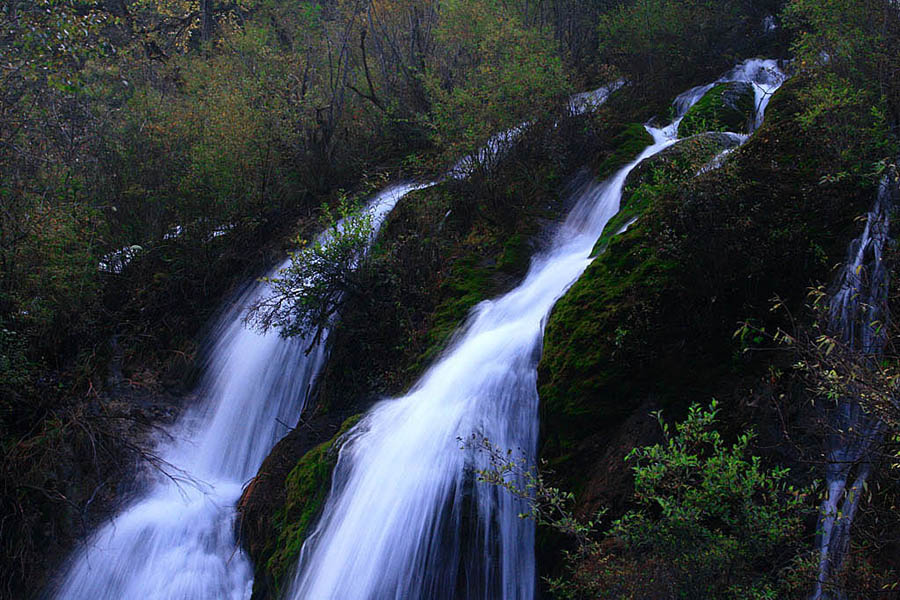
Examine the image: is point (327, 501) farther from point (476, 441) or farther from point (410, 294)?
point (410, 294)

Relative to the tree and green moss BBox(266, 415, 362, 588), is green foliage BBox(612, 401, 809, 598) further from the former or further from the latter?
green moss BBox(266, 415, 362, 588)

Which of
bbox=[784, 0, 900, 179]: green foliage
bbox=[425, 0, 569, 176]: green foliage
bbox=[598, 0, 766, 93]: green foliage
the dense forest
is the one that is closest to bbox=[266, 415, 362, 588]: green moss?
the dense forest

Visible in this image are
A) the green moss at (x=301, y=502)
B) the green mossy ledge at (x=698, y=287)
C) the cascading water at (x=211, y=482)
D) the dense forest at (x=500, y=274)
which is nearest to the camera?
the dense forest at (x=500, y=274)

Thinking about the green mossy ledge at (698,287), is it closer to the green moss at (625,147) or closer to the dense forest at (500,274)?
the dense forest at (500,274)

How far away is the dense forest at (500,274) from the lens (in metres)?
3.88

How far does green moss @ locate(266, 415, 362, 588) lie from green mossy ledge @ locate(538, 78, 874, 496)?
239 cm

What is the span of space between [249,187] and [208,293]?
7.36 feet

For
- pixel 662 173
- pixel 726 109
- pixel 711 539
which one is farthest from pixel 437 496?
pixel 726 109

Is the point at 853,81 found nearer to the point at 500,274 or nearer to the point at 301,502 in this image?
the point at 500,274

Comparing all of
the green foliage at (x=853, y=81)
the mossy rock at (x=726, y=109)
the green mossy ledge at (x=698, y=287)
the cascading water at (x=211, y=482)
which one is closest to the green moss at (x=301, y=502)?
the cascading water at (x=211, y=482)

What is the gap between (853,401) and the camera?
3607mm

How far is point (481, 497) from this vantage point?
5230 millimetres

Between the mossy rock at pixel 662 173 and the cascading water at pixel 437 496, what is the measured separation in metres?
1.76

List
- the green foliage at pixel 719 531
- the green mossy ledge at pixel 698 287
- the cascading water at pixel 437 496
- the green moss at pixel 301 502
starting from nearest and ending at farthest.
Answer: the green foliage at pixel 719 531 → the green mossy ledge at pixel 698 287 → the cascading water at pixel 437 496 → the green moss at pixel 301 502
